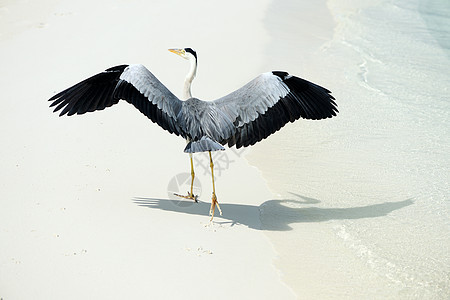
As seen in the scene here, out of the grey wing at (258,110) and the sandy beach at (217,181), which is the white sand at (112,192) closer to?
the sandy beach at (217,181)

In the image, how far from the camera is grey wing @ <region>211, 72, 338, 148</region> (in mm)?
6215

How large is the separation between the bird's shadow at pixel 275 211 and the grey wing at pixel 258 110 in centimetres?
72

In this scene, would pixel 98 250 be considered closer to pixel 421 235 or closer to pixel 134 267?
pixel 134 267

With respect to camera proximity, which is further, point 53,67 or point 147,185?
point 53,67

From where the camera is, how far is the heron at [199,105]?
6.01 metres

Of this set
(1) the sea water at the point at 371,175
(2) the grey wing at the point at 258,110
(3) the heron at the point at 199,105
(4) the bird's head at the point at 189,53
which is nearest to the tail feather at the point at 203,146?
(3) the heron at the point at 199,105

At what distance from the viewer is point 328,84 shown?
390 inches

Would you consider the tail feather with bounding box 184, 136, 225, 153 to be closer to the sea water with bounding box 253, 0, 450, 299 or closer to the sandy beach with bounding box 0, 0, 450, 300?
the sandy beach with bounding box 0, 0, 450, 300

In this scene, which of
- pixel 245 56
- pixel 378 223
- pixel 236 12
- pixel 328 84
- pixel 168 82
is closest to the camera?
pixel 378 223

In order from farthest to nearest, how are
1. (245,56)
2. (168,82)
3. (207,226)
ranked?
(245,56), (168,82), (207,226)

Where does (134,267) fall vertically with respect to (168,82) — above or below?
below

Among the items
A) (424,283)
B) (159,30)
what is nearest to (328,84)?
(159,30)

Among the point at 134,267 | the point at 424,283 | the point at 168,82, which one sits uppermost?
the point at 168,82

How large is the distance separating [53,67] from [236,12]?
5016 millimetres
